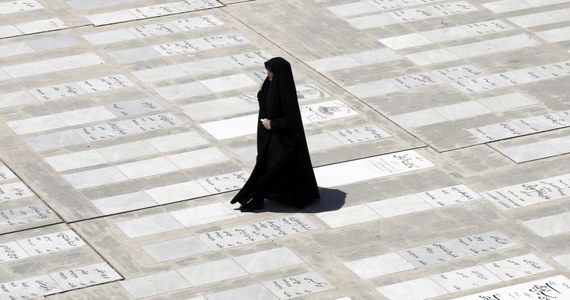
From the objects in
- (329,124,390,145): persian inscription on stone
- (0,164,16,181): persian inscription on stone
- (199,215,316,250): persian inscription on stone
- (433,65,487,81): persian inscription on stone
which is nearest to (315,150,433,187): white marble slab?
(329,124,390,145): persian inscription on stone

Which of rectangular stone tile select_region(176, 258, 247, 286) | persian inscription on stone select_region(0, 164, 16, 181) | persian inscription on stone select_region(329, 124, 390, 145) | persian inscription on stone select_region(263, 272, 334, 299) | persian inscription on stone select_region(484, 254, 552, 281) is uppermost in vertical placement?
persian inscription on stone select_region(484, 254, 552, 281)

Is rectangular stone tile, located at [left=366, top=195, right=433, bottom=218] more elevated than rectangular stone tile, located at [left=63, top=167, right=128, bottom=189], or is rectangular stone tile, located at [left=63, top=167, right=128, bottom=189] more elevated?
rectangular stone tile, located at [left=366, top=195, right=433, bottom=218]

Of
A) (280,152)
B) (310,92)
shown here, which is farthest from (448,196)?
(310,92)

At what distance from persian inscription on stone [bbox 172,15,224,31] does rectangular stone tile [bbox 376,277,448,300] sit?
7452mm

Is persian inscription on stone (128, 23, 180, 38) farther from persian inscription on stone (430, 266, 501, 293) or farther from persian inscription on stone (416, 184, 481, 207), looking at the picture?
persian inscription on stone (430, 266, 501, 293)

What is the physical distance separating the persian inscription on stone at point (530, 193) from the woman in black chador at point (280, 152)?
2.02m

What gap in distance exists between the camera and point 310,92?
63.1 feet

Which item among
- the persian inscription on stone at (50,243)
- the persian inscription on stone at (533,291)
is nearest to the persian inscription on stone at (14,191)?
the persian inscription on stone at (50,243)

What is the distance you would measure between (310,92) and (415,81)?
1444 millimetres

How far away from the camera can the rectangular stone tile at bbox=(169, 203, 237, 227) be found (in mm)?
15953

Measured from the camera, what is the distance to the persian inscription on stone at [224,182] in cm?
1664

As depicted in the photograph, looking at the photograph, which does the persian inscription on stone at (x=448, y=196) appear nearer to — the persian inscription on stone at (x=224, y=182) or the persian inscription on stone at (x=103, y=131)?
the persian inscription on stone at (x=224, y=182)

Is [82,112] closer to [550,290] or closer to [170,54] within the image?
[170,54]

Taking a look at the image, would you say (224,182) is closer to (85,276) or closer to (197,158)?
(197,158)
